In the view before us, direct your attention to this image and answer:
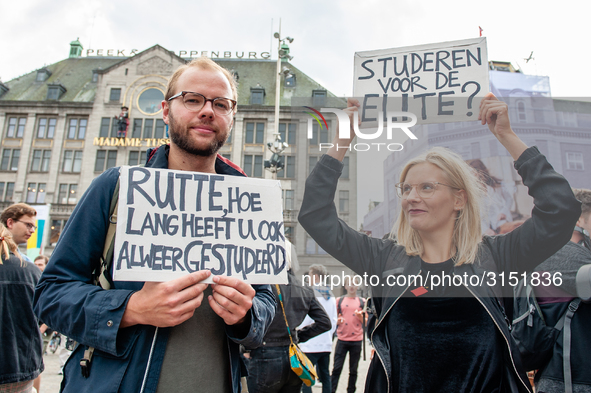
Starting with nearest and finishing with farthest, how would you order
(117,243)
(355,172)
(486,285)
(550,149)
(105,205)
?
1. (117,243)
2. (105,205)
3. (486,285)
4. (550,149)
5. (355,172)

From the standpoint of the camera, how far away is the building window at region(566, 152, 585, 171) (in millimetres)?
2980

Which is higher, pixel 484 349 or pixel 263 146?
pixel 263 146

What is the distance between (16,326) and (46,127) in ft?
117

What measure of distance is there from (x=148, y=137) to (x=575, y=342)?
3373 cm

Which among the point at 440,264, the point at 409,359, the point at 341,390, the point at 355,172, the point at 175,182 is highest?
the point at 355,172

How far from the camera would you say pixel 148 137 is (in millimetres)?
33062

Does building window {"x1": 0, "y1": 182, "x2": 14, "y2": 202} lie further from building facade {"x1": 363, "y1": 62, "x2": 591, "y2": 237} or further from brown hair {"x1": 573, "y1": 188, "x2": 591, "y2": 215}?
brown hair {"x1": 573, "y1": 188, "x2": 591, "y2": 215}

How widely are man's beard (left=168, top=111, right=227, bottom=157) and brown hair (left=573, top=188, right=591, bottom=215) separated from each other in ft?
8.60

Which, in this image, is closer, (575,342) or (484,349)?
(484,349)

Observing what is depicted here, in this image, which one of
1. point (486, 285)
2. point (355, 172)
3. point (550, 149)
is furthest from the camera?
point (355, 172)

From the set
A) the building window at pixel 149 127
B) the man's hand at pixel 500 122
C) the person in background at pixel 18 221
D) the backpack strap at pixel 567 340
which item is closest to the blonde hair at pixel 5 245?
the person in background at pixel 18 221

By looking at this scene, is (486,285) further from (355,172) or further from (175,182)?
(175,182)

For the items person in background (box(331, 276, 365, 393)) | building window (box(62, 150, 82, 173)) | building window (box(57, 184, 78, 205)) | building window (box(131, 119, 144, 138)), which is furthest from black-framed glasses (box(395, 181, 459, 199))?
building window (box(62, 150, 82, 173))

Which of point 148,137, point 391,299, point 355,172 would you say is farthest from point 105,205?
point 148,137
